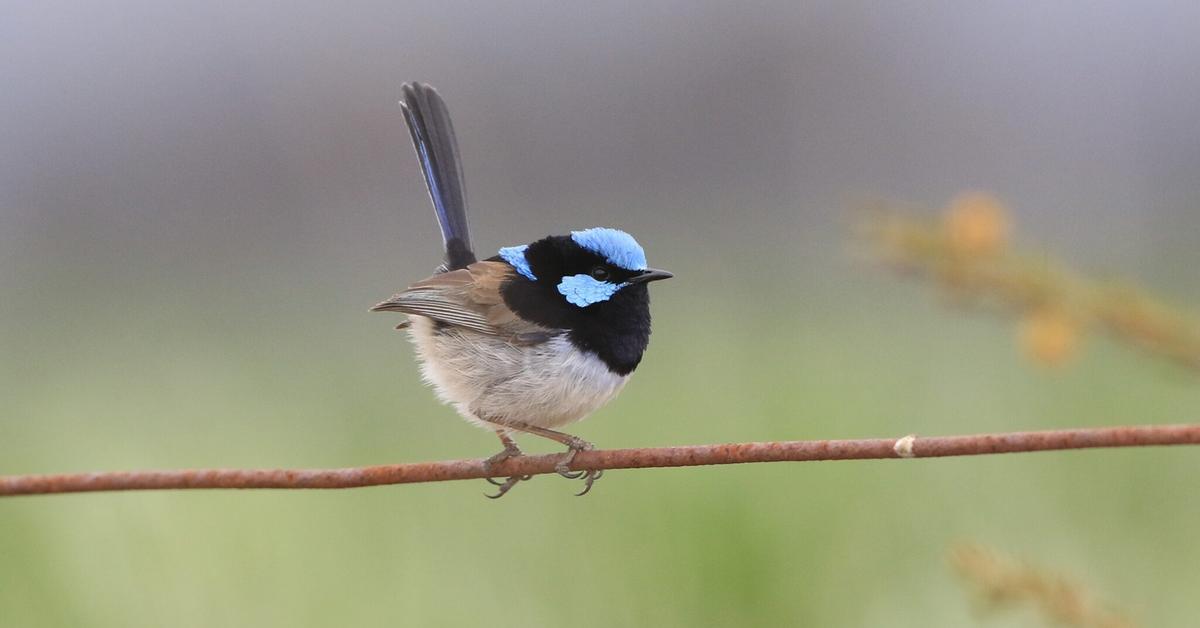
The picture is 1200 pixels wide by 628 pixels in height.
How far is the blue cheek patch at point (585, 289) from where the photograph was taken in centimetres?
332

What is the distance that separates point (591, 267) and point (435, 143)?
0.61 meters

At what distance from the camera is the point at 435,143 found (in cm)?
365

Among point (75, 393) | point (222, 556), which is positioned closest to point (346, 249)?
point (75, 393)

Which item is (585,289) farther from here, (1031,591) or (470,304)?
(1031,591)

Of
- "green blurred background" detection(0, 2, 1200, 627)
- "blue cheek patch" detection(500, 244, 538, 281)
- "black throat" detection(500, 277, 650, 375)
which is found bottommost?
"green blurred background" detection(0, 2, 1200, 627)

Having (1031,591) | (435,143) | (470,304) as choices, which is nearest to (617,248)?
(470,304)

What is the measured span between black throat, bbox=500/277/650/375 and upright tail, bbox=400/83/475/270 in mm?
476

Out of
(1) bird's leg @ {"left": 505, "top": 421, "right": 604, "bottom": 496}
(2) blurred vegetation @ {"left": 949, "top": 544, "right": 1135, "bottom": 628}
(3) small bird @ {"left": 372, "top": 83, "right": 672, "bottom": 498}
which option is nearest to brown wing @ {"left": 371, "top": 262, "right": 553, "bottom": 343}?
(3) small bird @ {"left": 372, "top": 83, "right": 672, "bottom": 498}

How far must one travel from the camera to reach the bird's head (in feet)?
10.9

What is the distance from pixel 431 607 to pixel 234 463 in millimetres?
1108

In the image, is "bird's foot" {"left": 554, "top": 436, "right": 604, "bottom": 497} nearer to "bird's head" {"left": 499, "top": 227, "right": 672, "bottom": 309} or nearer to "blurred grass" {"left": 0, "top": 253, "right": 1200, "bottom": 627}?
"bird's head" {"left": 499, "top": 227, "right": 672, "bottom": 309}

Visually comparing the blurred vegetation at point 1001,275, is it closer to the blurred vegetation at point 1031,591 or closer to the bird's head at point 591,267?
the blurred vegetation at point 1031,591

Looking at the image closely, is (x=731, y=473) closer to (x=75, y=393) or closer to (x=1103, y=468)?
(x=1103, y=468)

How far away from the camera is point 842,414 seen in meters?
4.79
